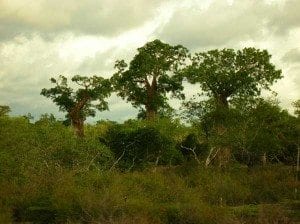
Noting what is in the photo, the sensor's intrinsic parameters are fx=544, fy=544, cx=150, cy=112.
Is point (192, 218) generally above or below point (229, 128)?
below

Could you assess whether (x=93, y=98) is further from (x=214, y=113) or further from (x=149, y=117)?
(x=214, y=113)

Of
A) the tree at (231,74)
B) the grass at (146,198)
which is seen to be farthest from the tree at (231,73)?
the grass at (146,198)

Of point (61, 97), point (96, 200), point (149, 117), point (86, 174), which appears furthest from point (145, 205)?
point (61, 97)

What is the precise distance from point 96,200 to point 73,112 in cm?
3463

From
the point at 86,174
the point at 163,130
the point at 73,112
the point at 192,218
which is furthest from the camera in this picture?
the point at 73,112

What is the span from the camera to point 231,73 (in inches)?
1876

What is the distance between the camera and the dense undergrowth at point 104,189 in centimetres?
2023

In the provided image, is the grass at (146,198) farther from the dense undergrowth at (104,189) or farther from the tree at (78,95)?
the tree at (78,95)

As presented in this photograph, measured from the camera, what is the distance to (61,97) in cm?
5425

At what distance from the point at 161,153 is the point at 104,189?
2054 cm

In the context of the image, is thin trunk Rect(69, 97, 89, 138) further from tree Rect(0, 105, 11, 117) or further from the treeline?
tree Rect(0, 105, 11, 117)

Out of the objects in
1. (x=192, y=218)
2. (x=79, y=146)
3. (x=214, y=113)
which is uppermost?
(x=214, y=113)

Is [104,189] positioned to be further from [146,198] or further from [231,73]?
[231,73]

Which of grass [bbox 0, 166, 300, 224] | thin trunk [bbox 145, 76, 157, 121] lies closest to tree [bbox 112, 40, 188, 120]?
thin trunk [bbox 145, 76, 157, 121]
